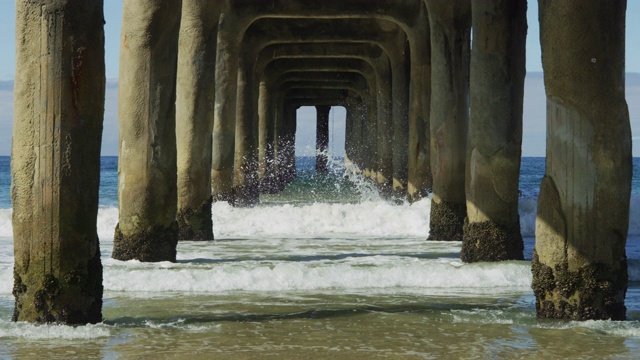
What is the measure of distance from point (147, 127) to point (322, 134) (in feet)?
164

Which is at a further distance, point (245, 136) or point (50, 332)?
point (245, 136)

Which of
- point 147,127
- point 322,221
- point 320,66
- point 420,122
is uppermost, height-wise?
point 320,66

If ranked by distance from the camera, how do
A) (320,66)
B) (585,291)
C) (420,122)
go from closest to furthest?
(585,291) < (420,122) < (320,66)

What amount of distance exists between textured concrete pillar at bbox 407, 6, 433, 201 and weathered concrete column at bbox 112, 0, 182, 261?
8.15 meters

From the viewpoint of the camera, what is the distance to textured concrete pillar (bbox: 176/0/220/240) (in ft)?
46.3

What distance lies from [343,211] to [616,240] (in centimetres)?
1333

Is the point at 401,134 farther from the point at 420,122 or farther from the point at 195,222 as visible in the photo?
the point at 195,222

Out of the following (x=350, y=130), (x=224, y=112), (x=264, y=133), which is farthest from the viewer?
(x=350, y=130)

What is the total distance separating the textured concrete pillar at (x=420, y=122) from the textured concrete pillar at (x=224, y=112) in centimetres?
321

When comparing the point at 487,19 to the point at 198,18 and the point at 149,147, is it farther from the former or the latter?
the point at 198,18

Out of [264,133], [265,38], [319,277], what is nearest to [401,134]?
[265,38]

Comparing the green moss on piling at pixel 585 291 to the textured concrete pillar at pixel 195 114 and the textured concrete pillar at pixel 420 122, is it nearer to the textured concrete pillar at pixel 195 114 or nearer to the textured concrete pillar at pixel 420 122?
the textured concrete pillar at pixel 195 114

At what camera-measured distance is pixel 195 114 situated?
14094 millimetres

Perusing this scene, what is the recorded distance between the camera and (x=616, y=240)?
7.18m
